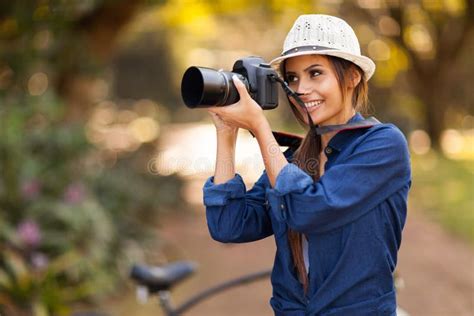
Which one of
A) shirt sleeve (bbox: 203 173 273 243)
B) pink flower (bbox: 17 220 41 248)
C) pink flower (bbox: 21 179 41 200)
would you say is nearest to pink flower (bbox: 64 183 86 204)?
pink flower (bbox: 21 179 41 200)

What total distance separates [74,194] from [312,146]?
5086 mm

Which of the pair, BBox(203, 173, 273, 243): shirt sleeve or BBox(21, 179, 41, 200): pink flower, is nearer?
BBox(203, 173, 273, 243): shirt sleeve

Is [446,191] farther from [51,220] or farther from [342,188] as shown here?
[342,188]

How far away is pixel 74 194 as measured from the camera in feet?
23.3

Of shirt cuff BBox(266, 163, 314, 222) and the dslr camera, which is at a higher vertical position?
the dslr camera

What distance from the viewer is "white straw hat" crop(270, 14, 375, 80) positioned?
2.17 meters

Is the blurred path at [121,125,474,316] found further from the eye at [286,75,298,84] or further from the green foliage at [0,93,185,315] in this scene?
the eye at [286,75,298,84]

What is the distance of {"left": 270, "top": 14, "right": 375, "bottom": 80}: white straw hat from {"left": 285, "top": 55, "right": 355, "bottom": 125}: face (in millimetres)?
40

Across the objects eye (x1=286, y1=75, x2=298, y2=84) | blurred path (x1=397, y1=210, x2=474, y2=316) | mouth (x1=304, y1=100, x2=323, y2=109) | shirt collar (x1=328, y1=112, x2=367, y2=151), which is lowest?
blurred path (x1=397, y1=210, x2=474, y2=316)

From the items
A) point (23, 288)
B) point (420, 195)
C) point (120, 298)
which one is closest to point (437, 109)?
point (420, 195)

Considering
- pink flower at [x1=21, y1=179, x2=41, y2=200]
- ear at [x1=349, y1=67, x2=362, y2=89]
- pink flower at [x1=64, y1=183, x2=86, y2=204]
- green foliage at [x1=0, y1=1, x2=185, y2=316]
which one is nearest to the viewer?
ear at [x1=349, y1=67, x2=362, y2=89]

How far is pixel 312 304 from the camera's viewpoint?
83.7 inches

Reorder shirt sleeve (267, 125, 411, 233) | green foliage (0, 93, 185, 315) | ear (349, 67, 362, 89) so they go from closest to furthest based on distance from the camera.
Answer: shirt sleeve (267, 125, 411, 233) → ear (349, 67, 362, 89) → green foliage (0, 93, 185, 315)

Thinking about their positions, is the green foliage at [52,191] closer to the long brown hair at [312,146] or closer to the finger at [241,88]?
the long brown hair at [312,146]
